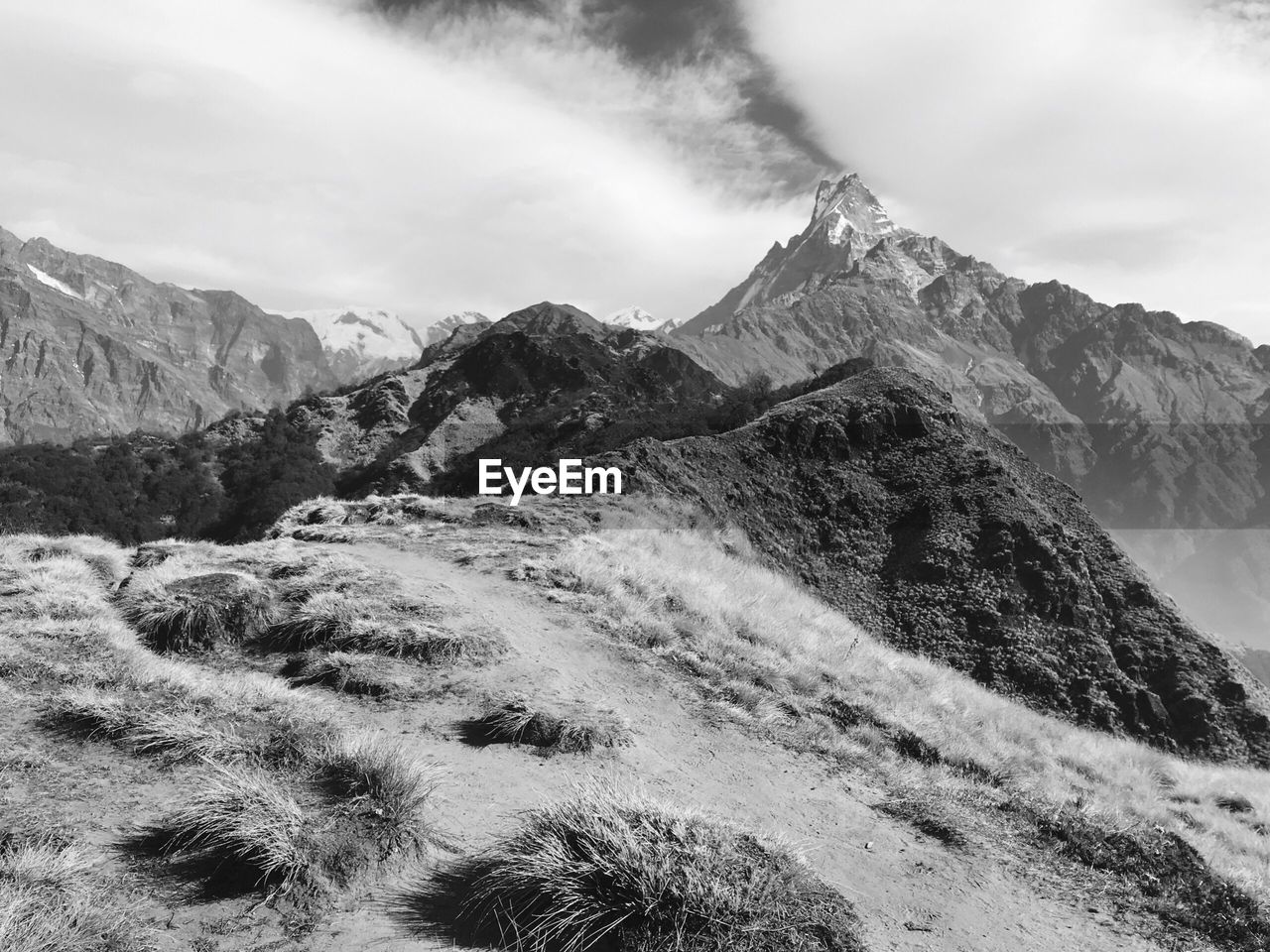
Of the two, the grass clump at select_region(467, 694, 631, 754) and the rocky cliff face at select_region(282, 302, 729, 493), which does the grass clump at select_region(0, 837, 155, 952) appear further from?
the rocky cliff face at select_region(282, 302, 729, 493)

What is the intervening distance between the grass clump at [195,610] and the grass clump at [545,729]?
4539 mm

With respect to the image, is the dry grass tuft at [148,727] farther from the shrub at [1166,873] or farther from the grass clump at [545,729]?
the shrub at [1166,873]

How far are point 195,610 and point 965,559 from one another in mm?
25118

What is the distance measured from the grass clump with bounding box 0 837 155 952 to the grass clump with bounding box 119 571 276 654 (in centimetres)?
580

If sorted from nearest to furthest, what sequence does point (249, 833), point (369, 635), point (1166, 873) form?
point (249, 833) → point (1166, 873) → point (369, 635)

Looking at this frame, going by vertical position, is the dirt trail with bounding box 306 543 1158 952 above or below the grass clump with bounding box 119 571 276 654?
below

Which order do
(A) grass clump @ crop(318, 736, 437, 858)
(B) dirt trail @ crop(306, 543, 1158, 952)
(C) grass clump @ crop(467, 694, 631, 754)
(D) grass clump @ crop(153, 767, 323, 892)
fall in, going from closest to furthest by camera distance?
(D) grass clump @ crop(153, 767, 323, 892) → (A) grass clump @ crop(318, 736, 437, 858) → (B) dirt trail @ crop(306, 543, 1158, 952) → (C) grass clump @ crop(467, 694, 631, 754)

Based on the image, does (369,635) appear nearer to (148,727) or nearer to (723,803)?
(148,727)

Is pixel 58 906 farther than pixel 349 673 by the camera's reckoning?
No

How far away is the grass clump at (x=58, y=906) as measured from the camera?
3488mm

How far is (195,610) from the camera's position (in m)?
9.98

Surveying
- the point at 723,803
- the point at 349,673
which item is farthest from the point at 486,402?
the point at 723,803

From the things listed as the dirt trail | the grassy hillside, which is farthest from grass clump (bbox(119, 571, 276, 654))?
the dirt trail

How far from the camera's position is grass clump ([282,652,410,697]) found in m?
8.59
